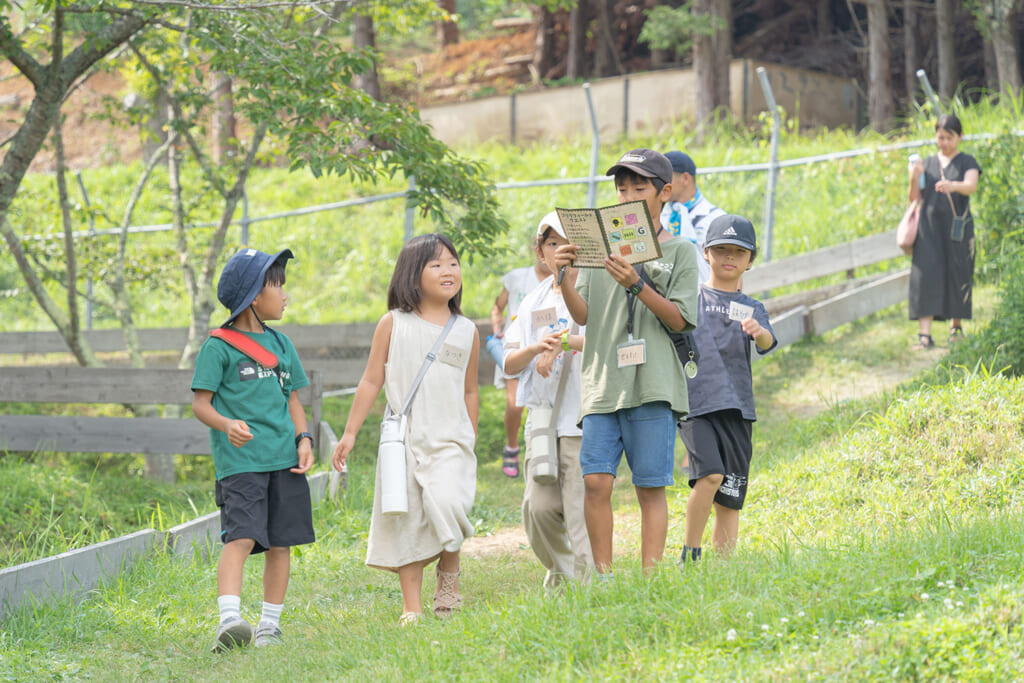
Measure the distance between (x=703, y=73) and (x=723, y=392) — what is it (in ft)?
39.5

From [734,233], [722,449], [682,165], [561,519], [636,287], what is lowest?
[561,519]

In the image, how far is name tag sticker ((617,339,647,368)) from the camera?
13.6ft

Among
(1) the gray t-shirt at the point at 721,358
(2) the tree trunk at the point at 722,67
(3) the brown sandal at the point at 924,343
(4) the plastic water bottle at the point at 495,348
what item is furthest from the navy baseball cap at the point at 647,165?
(2) the tree trunk at the point at 722,67

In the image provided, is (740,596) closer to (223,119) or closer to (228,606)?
(228,606)

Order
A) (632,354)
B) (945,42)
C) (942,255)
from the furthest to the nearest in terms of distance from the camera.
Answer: (945,42)
(942,255)
(632,354)

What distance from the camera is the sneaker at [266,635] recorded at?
441cm

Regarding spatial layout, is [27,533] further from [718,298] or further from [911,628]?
[911,628]

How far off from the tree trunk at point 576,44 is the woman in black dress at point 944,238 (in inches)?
504

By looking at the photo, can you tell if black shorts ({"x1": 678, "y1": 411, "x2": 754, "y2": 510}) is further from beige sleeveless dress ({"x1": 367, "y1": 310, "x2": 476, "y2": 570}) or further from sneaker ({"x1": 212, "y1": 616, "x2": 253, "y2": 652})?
sneaker ({"x1": 212, "y1": 616, "x2": 253, "y2": 652})

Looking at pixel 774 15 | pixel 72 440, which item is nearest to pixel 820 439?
pixel 72 440

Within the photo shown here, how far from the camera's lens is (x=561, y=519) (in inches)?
185

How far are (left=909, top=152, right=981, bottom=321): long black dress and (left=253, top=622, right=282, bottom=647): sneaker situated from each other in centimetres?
635

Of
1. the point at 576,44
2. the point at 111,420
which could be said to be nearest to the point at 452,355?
the point at 111,420

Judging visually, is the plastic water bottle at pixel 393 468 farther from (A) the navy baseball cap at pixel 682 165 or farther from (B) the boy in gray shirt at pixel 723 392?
(A) the navy baseball cap at pixel 682 165
